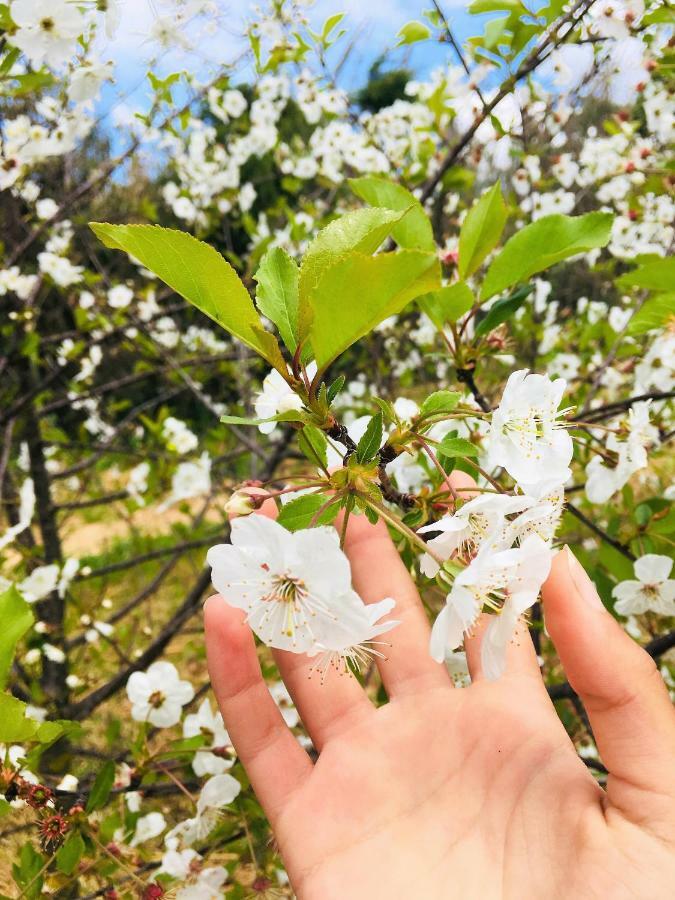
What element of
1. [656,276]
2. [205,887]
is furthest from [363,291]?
[205,887]

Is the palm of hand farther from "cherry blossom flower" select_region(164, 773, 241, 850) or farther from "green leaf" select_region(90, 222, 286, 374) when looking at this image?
"green leaf" select_region(90, 222, 286, 374)

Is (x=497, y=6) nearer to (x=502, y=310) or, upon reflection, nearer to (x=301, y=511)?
(x=502, y=310)

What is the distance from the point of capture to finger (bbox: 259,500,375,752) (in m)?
1.18

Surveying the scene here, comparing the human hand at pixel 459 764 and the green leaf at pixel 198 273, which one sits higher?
the green leaf at pixel 198 273

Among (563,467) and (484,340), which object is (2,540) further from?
(563,467)

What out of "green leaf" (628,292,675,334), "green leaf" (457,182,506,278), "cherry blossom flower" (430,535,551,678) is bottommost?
"cherry blossom flower" (430,535,551,678)

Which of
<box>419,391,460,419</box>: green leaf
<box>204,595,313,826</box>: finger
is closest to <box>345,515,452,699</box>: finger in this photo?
<box>204,595,313,826</box>: finger

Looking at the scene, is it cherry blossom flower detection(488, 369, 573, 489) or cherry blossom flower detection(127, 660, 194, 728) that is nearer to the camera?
cherry blossom flower detection(488, 369, 573, 489)

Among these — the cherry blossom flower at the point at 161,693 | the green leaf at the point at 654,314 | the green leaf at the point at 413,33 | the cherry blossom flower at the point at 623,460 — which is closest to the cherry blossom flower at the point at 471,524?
the cherry blossom flower at the point at 623,460

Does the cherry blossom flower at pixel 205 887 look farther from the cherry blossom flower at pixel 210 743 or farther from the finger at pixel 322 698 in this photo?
the finger at pixel 322 698

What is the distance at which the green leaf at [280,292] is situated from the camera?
0.82 meters

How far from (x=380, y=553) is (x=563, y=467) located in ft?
1.62

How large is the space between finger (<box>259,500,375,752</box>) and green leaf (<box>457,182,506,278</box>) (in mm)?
582

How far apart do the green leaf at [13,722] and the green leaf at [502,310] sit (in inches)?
37.4
